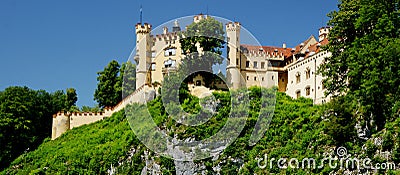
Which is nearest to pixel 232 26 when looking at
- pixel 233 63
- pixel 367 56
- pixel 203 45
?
pixel 233 63

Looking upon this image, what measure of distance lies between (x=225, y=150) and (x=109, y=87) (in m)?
24.1

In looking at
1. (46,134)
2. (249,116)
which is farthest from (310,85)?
(46,134)

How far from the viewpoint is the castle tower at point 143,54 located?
60.9 m

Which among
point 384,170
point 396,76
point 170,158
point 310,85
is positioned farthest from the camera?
point 310,85

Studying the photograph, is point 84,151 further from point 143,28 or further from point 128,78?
point 143,28

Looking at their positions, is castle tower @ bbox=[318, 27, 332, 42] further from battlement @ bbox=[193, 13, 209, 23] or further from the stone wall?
the stone wall

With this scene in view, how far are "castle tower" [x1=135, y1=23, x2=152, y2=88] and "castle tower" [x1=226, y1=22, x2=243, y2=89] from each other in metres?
7.26

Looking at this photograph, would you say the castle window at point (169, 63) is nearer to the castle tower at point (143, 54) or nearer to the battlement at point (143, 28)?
the castle tower at point (143, 54)

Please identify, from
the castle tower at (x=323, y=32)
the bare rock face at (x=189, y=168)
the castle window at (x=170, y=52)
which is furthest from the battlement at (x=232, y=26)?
the bare rock face at (x=189, y=168)

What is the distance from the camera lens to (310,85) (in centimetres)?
5319

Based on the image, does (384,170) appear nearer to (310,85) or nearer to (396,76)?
(396,76)

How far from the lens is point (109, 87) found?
212 ft

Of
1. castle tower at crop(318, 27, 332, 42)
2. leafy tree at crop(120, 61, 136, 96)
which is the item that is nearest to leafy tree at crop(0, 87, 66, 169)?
leafy tree at crop(120, 61, 136, 96)

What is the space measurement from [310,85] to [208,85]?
795 centimetres
